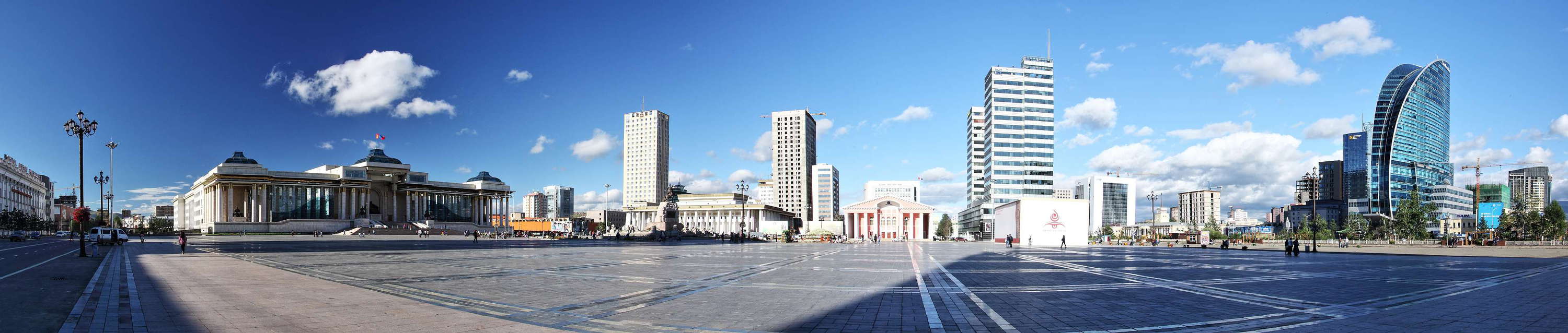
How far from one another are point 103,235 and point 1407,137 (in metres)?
239

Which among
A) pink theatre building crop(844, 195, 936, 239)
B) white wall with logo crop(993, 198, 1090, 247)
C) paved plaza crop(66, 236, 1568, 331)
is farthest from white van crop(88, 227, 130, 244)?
pink theatre building crop(844, 195, 936, 239)

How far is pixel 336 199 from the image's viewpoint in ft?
393

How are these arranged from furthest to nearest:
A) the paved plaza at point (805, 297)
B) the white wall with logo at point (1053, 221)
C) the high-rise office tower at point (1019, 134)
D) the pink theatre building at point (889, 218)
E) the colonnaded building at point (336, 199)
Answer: the pink theatre building at point (889, 218), the high-rise office tower at point (1019, 134), the colonnaded building at point (336, 199), the white wall with logo at point (1053, 221), the paved plaza at point (805, 297)

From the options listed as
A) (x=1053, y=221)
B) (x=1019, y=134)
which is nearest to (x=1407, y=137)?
(x=1019, y=134)

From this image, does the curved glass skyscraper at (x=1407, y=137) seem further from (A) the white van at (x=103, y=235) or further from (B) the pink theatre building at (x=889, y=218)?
(A) the white van at (x=103, y=235)

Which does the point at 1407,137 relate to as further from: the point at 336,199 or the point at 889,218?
the point at 336,199

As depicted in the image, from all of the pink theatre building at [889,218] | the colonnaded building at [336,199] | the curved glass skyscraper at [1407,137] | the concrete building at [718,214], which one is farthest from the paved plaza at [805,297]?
the curved glass skyscraper at [1407,137]

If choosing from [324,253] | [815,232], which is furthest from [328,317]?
[815,232]

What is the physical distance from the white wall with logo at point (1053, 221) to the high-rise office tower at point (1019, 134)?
67.8 meters

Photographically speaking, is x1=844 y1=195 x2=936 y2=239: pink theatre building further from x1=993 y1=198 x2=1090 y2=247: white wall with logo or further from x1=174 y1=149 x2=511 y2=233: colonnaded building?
x1=993 y1=198 x2=1090 y2=247: white wall with logo

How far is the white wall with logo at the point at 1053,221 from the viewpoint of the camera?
2458 inches

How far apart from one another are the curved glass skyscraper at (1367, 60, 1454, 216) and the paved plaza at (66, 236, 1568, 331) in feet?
616

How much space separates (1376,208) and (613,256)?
713 ft

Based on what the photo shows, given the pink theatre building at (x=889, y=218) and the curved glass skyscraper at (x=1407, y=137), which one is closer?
the pink theatre building at (x=889, y=218)
